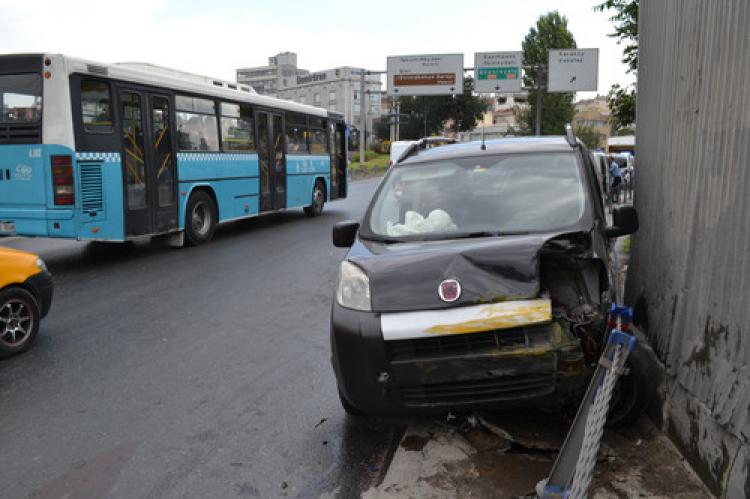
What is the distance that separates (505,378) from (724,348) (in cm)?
105

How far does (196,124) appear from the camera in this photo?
11938mm

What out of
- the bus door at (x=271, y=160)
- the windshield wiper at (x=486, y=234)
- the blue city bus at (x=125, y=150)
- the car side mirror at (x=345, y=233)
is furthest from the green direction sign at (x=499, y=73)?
the windshield wiper at (x=486, y=234)

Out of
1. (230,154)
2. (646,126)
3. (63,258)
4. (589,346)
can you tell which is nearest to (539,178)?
(646,126)

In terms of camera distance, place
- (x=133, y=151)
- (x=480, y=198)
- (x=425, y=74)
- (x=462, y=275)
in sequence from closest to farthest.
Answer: (x=462, y=275) < (x=480, y=198) < (x=133, y=151) < (x=425, y=74)

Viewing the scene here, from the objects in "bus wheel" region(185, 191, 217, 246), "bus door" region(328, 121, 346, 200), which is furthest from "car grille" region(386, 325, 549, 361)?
"bus door" region(328, 121, 346, 200)

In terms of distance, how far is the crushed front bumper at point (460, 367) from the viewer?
10.8 ft

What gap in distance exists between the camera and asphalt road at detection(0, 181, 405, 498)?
3477 mm

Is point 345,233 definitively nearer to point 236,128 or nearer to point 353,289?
point 353,289

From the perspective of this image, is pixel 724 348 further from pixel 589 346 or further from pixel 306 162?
pixel 306 162

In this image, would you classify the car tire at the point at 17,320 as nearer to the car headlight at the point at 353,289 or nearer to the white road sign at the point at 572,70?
the car headlight at the point at 353,289

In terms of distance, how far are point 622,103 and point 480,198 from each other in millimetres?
8768

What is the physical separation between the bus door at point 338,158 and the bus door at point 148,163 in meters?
7.85

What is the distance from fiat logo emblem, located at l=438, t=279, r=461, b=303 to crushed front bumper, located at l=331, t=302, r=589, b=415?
0.66 ft

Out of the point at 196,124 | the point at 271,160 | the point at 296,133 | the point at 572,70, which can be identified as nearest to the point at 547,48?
the point at 572,70
